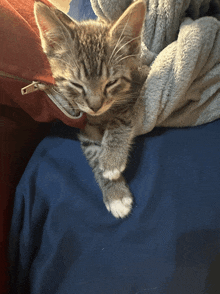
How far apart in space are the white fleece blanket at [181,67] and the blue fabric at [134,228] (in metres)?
0.08

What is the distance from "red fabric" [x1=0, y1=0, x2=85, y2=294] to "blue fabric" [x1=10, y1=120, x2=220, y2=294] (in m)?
0.04

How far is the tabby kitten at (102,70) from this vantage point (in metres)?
0.58

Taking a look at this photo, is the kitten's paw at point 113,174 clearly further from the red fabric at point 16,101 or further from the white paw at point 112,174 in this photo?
the red fabric at point 16,101

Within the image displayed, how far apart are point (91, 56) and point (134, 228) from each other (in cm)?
56

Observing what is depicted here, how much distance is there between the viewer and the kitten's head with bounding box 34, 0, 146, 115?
599 millimetres

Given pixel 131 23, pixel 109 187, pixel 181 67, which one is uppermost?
pixel 131 23

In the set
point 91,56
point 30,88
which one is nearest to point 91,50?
point 91,56

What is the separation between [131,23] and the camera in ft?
1.94

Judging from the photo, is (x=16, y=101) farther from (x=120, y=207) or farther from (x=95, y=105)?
(x=120, y=207)

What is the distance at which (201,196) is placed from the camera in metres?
0.49

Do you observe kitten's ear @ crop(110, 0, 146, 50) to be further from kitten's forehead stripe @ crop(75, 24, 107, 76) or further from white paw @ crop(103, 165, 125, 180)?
white paw @ crop(103, 165, 125, 180)

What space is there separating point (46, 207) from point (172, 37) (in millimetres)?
785

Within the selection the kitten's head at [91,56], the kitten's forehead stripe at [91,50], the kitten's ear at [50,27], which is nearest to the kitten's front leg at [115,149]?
the kitten's head at [91,56]

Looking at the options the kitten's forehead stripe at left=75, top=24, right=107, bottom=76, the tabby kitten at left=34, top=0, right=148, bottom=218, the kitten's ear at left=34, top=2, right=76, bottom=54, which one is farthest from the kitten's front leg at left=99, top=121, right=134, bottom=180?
the kitten's ear at left=34, top=2, right=76, bottom=54
